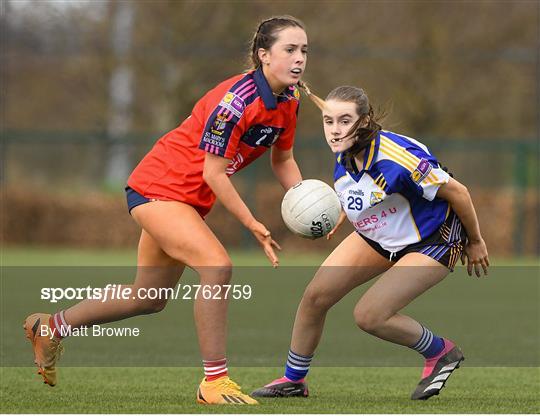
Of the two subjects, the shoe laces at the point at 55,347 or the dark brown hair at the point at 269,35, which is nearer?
the dark brown hair at the point at 269,35

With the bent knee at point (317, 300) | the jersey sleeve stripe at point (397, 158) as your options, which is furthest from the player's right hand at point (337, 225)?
the jersey sleeve stripe at point (397, 158)

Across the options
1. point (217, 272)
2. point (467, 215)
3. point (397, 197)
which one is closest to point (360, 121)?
point (397, 197)

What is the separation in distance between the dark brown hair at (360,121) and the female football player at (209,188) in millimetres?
290

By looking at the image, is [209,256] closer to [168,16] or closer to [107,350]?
[107,350]

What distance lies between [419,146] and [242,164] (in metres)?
1.02

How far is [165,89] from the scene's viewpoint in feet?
84.9

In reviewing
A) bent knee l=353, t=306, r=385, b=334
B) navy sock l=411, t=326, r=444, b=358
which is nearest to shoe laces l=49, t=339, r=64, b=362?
bent knee l=353, t=306, r=385, b=334

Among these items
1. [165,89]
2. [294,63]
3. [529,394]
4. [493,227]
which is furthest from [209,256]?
[165,89]

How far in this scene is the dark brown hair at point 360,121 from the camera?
612 centimetres


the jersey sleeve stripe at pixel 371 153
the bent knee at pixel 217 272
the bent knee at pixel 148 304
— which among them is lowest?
the bent knee at pixel 148 304

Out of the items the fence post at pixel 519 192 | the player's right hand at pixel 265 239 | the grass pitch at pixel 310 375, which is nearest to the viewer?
the player's right hand at pixel 265 239

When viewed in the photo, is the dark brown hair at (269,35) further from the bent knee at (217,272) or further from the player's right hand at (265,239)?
the bent knee at (217,272)

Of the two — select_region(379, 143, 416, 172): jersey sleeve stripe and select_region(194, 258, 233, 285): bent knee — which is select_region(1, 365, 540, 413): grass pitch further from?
select_region(379, 143, 416, 172): jersey sleeve stripe

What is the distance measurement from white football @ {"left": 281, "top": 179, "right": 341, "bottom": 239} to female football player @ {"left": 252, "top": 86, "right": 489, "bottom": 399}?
0.08m
